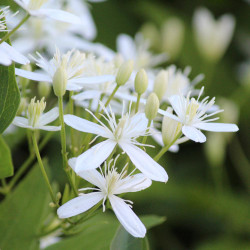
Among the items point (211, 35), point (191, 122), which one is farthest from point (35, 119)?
point (211, 35)

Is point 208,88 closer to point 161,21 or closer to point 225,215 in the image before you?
point 161,21

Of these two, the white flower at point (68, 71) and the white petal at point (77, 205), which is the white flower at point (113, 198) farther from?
the white flower at point (68, 71)

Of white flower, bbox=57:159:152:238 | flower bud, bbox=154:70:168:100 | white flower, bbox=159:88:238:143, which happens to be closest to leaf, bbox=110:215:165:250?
white flower, bbox=57:159:152:238

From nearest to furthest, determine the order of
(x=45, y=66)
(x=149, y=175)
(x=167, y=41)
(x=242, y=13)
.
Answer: (x=149, y=175), (x=45, y=66), (x=167, y=41), (x=242, y=13)

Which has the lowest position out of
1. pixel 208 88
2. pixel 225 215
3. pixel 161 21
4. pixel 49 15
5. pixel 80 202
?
pixel 225 215

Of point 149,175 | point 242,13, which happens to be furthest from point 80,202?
point 242,13

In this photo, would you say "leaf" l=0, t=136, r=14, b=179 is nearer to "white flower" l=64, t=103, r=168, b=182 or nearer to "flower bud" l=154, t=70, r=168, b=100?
"white flower" l=64, t=103, r=168, b=182
